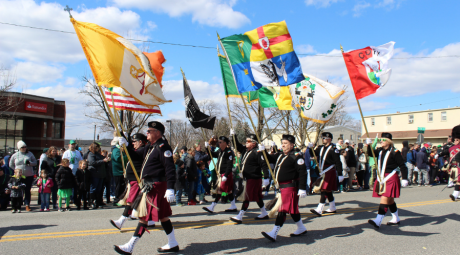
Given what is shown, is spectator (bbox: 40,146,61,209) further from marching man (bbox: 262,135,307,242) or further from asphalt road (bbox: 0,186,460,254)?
marching man (bbox: 262,135,307,242)

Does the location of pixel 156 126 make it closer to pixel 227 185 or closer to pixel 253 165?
pixel 253 165

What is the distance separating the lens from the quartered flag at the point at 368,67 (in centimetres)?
756

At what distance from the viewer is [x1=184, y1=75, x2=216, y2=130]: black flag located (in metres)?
8.93

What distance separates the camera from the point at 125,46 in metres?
5.99

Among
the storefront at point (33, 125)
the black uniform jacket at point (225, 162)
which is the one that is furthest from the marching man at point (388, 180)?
the storefront at point (33, 125)

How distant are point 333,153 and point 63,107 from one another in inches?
1314

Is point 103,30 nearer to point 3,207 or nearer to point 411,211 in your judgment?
point 3,207

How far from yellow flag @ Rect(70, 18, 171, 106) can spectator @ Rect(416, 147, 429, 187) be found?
46.8 ft

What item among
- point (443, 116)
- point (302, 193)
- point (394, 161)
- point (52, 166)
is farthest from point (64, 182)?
point (443, 116)

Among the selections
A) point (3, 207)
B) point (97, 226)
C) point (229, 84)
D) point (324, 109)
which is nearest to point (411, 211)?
point (324, 109)

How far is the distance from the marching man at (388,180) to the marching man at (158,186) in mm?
3956

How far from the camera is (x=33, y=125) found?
31.7 metres

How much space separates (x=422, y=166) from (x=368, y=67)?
34.4 feet

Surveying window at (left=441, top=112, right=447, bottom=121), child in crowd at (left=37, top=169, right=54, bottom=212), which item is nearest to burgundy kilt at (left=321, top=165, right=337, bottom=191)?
child in crowd at (left=37, top=169, right=54, bottom=212)
